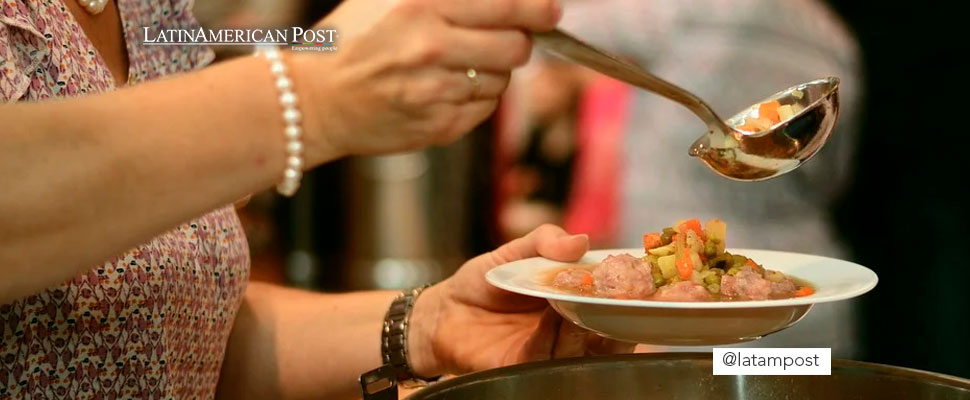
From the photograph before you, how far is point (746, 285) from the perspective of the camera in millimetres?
1132

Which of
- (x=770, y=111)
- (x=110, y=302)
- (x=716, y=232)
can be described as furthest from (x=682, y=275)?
(x=110, y=302)

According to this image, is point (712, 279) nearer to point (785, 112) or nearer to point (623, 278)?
point (623, 278)

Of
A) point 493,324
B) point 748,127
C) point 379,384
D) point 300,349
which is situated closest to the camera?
point 379,384

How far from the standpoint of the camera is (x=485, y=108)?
33.4 inches

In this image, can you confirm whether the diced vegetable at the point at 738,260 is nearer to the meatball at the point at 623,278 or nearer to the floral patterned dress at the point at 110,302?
the meatball at the point at 623,278

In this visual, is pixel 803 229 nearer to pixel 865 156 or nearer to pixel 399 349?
pixel 865 156

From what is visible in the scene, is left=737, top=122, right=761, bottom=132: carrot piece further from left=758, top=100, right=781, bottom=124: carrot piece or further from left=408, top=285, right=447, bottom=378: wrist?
left=408, top=285, right=447, bottom=378: wrist

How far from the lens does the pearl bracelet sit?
0.79 metres

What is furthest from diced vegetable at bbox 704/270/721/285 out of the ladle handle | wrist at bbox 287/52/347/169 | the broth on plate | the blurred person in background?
the blurred person in background

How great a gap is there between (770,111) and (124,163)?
2.61 ft

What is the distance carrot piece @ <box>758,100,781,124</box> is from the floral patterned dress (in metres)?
0.68

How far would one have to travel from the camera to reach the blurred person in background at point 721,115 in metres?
2.54

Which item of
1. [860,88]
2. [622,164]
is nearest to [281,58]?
[622,164]

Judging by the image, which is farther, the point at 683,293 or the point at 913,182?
the point at 913,182
